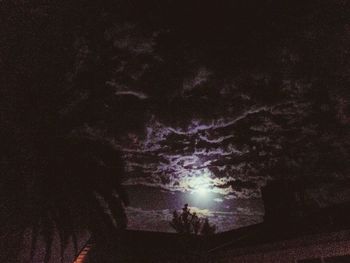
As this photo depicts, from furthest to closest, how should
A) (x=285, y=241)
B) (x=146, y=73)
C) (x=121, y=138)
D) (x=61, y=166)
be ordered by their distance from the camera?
1. (x=121, y=138)
2. (x=146, y=73)
3. (x=61, y=166)
4. (x=285, y=241)

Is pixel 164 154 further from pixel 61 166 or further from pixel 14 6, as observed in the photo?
pixel 14 6

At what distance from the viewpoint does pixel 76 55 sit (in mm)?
9883

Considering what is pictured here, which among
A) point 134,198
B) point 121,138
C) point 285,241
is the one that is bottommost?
point 285,241

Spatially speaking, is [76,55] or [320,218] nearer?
[320,218]

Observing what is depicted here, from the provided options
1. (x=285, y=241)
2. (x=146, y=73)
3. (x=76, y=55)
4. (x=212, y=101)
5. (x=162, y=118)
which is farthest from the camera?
(x=162, y=118)

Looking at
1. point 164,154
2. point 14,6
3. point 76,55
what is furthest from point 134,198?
point 14,6

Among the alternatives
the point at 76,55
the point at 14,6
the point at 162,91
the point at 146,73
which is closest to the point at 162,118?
the point at 162,91

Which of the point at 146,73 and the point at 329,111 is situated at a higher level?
the point at 146,73

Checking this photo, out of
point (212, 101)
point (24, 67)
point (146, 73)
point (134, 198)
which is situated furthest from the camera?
point (134, 198)

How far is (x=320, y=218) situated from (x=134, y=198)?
42.4ft

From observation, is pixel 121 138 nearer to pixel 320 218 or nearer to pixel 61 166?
pixel 61 166

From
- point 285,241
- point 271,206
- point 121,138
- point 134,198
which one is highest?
point 121,138

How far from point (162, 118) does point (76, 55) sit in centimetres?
375

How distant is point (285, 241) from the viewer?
23.1 ft
